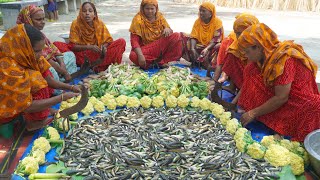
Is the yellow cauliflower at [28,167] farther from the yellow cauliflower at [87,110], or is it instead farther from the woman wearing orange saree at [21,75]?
the yellow cauliflower at [87,110]

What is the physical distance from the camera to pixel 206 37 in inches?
221

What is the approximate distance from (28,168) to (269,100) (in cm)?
225

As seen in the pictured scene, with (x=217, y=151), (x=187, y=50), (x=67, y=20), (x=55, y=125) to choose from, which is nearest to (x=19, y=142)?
(x=55, y=125)

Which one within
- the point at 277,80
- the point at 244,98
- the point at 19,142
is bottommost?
the point at 19,142

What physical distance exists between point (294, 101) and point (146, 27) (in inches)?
117

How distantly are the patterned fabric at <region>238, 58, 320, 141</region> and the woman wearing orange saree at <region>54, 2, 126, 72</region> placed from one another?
2617 mm

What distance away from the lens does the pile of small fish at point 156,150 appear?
273 cm

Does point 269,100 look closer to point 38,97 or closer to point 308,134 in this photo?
point 308,134

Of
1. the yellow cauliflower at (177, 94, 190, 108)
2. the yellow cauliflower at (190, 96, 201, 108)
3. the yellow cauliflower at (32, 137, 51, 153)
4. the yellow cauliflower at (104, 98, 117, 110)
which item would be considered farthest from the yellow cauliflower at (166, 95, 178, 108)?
the yellow cauliflower at (32, 137, 51, 153)

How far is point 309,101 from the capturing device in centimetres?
318

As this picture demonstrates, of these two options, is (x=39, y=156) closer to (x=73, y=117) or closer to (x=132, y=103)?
(x=73, y=117)

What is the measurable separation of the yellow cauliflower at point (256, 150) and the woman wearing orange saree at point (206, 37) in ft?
8.39

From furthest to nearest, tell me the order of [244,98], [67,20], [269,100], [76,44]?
[67,20] < [76,44] < [244,98] < [269,100]

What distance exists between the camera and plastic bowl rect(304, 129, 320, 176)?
8.93 feet
